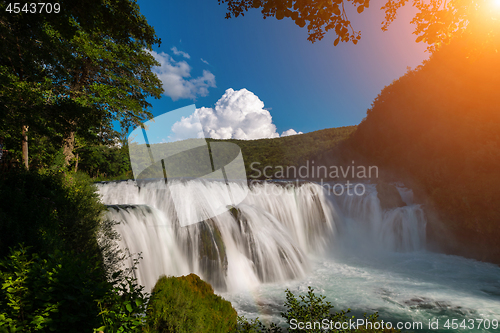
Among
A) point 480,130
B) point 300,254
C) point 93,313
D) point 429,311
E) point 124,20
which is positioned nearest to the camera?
point 93,313

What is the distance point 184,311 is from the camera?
3.50 metres

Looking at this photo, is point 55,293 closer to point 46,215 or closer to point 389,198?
point 46,215

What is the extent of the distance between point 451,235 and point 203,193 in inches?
567

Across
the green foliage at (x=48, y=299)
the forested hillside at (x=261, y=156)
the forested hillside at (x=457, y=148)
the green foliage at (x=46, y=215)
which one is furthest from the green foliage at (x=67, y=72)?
the forested hillside at (x=457, y=148)

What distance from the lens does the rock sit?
1606 cm

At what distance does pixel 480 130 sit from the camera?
1322cm

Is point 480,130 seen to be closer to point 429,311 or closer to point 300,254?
point 429,311

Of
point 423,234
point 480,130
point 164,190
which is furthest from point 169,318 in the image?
point 480,130

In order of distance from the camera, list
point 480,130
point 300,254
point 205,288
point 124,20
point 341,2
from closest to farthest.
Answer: point 341,2, point 205,288, point 124,20, point 300,254, point 480,130

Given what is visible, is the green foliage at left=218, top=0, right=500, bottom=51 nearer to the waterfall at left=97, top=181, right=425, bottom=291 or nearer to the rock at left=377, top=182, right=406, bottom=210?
the waterfall at left=97, top=181, right=425, bottom=291

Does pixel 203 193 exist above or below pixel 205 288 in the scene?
above

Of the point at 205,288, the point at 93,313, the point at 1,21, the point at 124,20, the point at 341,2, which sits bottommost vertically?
the point at 205,288

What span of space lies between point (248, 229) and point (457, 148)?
45.1 ft

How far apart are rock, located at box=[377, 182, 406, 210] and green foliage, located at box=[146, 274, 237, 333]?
15.3 meters
